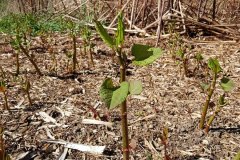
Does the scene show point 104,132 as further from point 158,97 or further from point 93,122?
point 158,97

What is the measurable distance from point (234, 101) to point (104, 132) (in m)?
1.02

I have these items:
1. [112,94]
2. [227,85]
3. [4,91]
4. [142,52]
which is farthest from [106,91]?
[4,91]

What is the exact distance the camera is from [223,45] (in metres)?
3.94

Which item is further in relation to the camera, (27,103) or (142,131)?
(27,103)

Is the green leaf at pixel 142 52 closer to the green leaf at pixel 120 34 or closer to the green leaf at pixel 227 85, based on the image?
the green leaf at pixel 120 34

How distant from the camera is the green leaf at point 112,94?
1158 mm

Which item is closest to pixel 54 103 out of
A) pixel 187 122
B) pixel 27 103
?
pixel 27 103

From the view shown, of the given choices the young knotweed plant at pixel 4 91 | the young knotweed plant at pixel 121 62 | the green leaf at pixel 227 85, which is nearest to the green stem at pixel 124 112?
the young knotweed plant at pixel 121 62

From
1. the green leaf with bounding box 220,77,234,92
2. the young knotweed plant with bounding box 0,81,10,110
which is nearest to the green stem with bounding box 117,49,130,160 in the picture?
the green leaf with bounding box 220,77,234,92

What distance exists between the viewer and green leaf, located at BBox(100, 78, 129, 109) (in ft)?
3.80

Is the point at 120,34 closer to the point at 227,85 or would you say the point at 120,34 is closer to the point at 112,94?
the point at 112,94

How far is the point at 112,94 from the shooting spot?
3.91ft

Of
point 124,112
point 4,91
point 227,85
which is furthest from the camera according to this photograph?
point 4,91

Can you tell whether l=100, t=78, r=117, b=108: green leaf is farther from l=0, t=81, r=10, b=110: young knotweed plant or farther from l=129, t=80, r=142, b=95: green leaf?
l=0, t=81, r=10, b=110: young knotweed plant
